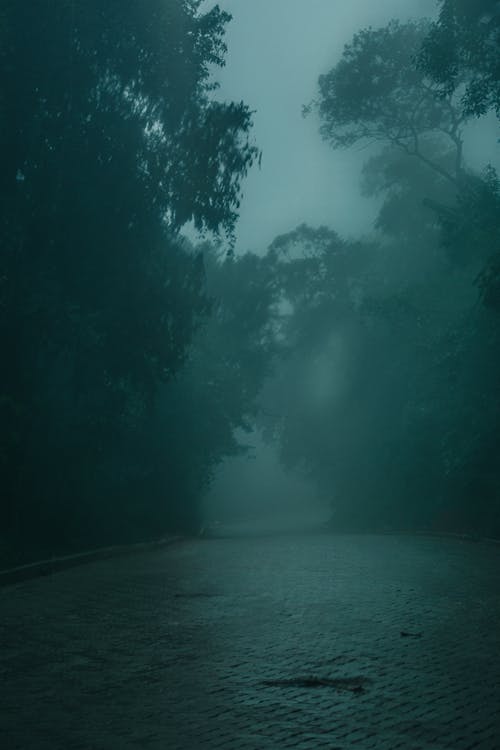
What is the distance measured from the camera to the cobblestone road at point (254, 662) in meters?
5.68

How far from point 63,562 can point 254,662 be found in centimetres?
1117

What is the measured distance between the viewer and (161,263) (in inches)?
898

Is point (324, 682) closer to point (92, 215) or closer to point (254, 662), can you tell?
point (254, 662)

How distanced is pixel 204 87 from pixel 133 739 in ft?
69.7

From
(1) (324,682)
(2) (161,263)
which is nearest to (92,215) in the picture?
(2) (161,263)

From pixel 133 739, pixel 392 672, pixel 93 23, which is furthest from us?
pixel 93 23

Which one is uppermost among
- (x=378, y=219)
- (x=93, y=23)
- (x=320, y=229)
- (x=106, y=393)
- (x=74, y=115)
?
(x=320, y=229)

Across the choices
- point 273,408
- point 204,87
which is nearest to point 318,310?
point 273,408

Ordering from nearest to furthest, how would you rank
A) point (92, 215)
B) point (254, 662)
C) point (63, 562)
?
point (254, 662)
point (63, 562)
point (92, 215)

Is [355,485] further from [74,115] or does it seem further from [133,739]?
[133,739]

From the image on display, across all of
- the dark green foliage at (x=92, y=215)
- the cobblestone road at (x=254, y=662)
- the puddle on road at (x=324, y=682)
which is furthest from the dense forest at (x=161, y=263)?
the puddle on road at (x=324, y=682)

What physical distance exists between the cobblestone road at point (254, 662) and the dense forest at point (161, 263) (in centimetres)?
710

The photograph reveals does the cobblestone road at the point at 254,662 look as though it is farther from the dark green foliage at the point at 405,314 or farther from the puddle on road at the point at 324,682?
the dark green foliage at the point at 405,314

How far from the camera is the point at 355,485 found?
46875 millimetres
